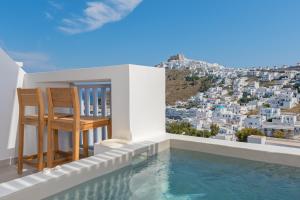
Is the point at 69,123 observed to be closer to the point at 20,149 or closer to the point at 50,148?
the point at 50,148

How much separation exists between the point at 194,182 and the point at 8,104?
3.23 meters

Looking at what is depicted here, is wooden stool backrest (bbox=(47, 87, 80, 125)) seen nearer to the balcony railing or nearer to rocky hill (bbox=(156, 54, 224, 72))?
the balcony railing

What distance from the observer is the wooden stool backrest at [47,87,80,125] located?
3.11 meters

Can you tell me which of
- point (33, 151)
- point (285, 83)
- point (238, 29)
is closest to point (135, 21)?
point (238, 29)

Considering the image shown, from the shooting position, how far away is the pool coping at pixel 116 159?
1.91 meters

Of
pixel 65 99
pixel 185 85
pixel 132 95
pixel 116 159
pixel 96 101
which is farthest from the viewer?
pixel 185 85

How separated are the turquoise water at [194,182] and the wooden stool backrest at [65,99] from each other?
942mm

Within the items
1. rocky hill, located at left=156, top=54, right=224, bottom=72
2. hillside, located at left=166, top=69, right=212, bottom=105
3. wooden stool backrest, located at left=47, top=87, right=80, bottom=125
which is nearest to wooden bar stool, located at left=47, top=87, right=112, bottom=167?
wooden stool backrest, located at left=47, top=87, right=80, bottom=125

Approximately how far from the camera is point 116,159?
274cm

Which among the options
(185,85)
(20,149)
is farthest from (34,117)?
(185,85)

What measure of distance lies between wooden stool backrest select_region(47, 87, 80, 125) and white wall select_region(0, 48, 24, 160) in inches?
45.9

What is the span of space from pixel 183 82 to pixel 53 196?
1238 cm

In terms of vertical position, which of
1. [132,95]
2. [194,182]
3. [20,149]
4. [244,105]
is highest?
[132,95]

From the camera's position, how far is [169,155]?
3.37m
